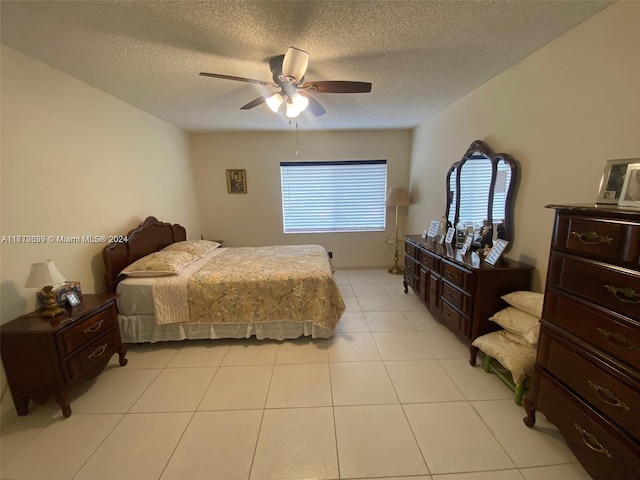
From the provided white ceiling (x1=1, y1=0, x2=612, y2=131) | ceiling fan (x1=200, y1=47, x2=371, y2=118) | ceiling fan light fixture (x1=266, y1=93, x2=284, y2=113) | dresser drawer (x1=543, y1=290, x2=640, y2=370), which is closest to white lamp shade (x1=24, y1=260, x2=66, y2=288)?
white ceiling (x1=1, y1=0, x2=612, y2=131)

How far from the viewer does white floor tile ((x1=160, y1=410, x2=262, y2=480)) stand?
54.2 inches

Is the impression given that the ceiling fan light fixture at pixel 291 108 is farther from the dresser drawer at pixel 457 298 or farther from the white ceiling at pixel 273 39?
the dresser drawer at pixel 457 298

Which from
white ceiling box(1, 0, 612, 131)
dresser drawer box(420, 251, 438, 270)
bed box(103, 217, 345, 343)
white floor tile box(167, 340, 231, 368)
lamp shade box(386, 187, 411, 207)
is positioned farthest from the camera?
lamp shade box(386, 187, 411, 207)

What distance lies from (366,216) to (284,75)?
3220mm

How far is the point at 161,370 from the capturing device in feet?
7.20

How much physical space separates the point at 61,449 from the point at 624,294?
2.93 m

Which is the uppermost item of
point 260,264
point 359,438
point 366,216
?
point 366,216

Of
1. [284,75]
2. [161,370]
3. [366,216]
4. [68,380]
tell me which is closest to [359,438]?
[161,370]

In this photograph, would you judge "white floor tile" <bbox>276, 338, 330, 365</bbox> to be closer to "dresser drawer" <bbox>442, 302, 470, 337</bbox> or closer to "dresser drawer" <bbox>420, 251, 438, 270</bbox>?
"dresser drawer" <bbox>442, 302, 470, 337</bbox>

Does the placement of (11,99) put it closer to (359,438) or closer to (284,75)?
(284,75)

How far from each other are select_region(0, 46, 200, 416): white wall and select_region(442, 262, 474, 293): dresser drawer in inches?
127

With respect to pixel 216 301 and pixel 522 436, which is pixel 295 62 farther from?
pixel 522 436

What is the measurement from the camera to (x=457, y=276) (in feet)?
7.55

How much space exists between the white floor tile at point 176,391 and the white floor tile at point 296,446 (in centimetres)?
59
